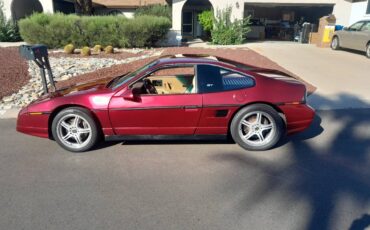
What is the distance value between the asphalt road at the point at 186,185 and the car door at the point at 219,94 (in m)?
0.39

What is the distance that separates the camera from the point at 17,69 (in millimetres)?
10477

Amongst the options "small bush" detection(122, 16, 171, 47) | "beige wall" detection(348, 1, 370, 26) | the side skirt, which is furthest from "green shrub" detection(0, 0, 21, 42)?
"beige wall" detection(348, 1, 370, 26)

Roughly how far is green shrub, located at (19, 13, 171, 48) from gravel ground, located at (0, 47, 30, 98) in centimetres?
229

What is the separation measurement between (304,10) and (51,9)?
19.9 metres

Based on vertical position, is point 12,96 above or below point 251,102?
below

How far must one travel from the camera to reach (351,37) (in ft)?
46.7

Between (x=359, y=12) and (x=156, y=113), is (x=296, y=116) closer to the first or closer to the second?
(x=156, y=113)

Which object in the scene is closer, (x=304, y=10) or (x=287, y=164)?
(x=287, y=164)

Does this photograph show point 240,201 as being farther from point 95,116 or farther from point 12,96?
point 12,96

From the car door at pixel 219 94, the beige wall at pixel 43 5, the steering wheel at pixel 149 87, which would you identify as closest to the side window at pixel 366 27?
the car door at pixel 219 94

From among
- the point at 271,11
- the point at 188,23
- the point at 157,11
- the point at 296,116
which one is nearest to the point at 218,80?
the point at 296,116

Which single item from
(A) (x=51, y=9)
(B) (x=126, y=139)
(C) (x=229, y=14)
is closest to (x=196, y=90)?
(B) (x=126, y=139)

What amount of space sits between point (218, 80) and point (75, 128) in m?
2.15

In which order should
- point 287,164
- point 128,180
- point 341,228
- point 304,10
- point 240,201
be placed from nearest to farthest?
1. point 341,228
2. point 240,201
3. point 128,180
4. point 287,164
5. point 304,10
